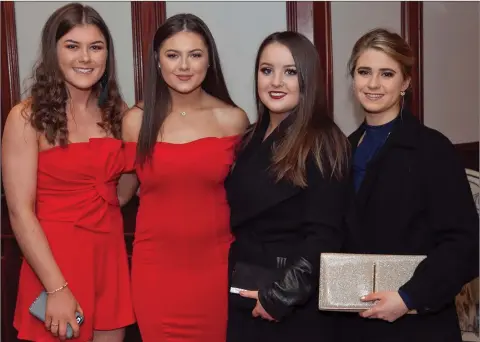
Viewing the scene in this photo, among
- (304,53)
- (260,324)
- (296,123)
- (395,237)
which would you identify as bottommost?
(260,324)

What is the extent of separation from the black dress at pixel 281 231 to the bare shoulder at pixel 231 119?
0.26 m

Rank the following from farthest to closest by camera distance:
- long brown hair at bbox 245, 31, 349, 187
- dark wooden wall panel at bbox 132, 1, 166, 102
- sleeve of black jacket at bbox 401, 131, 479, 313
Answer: dark wooden wall panel at bbox 132, 1, 166, 102, long brown hair at bbox 245, 31, 349, 187, sleeve of black jacket at bbox 401, 131, 479, 313

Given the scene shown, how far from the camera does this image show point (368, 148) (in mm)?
2111

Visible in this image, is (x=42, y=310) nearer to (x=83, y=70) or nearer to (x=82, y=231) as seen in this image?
(x=82, y=231)

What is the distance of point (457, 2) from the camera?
3.53m

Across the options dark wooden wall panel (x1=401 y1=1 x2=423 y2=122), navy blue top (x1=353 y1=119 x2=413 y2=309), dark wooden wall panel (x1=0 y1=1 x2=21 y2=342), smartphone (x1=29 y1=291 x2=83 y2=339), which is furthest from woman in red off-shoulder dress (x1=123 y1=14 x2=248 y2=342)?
dark wooden wall panel (x1=401 y1=1 x2=423 y2=122)

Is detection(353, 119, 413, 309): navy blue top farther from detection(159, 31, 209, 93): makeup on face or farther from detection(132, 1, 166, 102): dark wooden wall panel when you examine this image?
detection(132, 1, 166, 102): dark wooden wall panel

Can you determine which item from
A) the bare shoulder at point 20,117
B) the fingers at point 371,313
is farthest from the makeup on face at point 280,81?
the bare shoulder at point 20,117

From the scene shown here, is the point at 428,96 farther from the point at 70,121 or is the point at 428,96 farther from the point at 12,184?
the point at 12,184

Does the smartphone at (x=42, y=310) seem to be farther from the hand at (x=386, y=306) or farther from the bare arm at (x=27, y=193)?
the hand at (x=386, y=306)

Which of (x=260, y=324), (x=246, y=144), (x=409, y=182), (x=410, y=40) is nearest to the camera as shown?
(x=409, y=182)

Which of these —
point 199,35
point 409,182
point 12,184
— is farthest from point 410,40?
point 12,184

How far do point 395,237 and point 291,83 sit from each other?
23.0 inches

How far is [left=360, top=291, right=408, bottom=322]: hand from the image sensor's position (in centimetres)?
191
